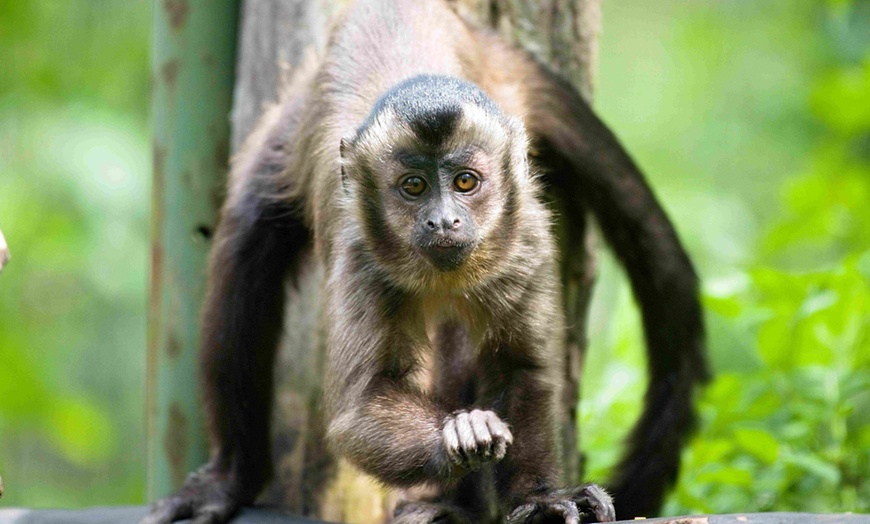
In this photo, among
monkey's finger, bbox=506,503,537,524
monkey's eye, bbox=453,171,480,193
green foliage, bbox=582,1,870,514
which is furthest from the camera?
green foliage, bbox=582,1,870,514

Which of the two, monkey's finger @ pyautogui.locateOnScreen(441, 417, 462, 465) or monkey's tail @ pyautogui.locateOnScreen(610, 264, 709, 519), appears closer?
monkey's finger @ pyautogui.locateOnScreen(441, 417, 462, 465)

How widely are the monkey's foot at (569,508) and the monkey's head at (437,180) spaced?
37.7 inches

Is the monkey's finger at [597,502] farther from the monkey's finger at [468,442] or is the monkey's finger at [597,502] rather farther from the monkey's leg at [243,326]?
the monkey's leg at [243,326]

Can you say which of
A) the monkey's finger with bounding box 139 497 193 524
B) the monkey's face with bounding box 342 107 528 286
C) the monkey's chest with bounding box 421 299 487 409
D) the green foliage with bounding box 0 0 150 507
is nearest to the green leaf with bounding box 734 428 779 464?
the monkey's chest with bounding box 421 299 487 409

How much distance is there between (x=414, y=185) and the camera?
432 cm

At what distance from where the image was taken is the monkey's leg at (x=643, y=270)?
5613mm

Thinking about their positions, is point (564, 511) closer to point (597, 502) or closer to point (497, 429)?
point (597, 502)

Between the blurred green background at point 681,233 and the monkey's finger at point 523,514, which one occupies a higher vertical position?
the blurred green background at point 681,233

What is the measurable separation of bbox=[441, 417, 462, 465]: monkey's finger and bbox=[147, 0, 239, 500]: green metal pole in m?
2.68

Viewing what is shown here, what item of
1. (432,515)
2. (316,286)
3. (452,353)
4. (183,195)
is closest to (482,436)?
(432,515)

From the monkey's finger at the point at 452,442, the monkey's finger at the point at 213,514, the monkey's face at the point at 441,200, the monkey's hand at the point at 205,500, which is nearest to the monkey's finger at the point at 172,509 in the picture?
the monkey's hand at the point at 205,500

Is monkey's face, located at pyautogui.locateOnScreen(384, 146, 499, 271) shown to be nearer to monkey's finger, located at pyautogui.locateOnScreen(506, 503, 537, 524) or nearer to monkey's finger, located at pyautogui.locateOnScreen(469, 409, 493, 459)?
monkey's finger, located at pyautogui.locateOnScreen(469, 409, 493, 459)

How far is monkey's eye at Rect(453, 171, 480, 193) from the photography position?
14.1 ft

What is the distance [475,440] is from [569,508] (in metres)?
0.51
